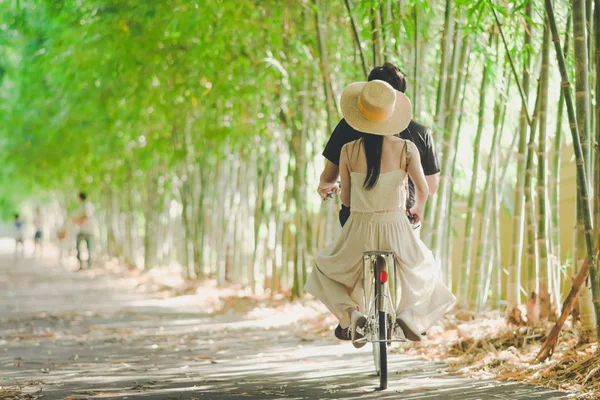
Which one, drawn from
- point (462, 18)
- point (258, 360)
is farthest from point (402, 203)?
point (462, 18)

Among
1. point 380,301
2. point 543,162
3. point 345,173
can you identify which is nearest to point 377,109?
point 345,173

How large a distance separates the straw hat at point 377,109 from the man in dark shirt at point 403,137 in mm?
250

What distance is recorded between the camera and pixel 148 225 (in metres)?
21.4

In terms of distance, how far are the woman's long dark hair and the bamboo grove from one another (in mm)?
1156

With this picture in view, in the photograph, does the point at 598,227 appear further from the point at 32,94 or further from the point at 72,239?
the point at 72,239

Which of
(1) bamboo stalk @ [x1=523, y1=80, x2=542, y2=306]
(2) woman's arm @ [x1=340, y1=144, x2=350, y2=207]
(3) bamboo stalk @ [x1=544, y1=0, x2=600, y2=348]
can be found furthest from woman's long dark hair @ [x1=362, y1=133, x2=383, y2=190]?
(1) bamboo stalk @ [x1=523, y1=80, x2=542, y2=306]

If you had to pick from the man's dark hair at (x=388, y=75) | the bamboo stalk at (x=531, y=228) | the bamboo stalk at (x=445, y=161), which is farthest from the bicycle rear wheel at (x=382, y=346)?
the bamboo stalk at (x=445, y=161)

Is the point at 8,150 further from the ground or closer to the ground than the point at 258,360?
further from the ground

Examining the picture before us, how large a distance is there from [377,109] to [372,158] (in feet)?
0.93

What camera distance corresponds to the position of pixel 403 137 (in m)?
5.55

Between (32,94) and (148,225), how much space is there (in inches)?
173

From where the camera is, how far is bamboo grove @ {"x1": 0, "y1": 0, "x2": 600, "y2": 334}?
6582mm

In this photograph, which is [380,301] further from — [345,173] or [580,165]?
[580,165]

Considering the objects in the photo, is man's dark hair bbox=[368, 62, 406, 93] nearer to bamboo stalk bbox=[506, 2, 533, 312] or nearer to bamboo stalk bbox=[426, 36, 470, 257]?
bamboo stalk bbox=[506, 2, 533, 312]
